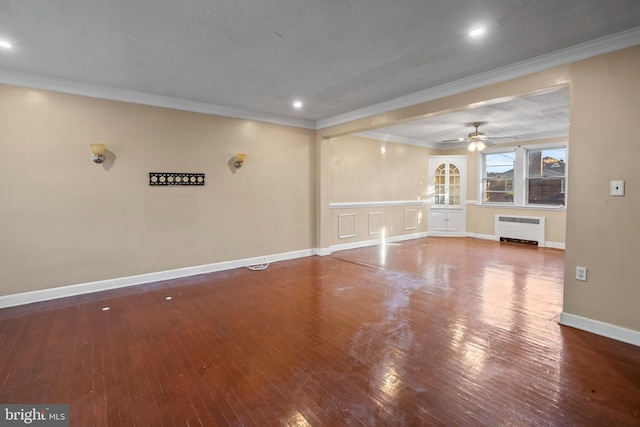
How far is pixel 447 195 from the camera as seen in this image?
8.53 metres

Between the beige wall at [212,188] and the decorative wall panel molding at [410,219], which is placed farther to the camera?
the decorative wall panel molding at [410,219]

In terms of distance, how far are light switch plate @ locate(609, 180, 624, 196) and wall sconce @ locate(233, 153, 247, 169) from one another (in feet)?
14.8

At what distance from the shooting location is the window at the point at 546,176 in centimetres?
683

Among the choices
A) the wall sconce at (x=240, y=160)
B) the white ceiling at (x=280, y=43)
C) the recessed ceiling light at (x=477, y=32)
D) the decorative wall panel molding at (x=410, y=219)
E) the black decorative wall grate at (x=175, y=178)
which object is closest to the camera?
the white ceiling at (x=280, y=43)

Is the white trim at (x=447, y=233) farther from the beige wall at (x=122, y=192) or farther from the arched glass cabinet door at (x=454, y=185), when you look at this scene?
the beige wall at (x=122, y=192)

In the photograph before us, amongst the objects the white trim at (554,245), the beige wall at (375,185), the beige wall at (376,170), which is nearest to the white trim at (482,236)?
the white trim at (554,245)

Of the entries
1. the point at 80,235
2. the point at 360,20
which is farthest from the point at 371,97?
the point at 80,235

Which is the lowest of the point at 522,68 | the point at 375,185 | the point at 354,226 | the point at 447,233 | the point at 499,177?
the point at 447,233

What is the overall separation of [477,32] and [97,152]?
435 cm

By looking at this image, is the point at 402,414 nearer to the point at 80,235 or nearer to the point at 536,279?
the point at 536,279

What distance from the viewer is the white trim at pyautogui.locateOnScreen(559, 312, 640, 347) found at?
8.56ft

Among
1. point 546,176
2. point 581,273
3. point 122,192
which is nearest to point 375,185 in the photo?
point 546,176

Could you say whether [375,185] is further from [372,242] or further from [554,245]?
[554,245]

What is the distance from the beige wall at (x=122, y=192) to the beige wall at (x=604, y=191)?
4.21m
